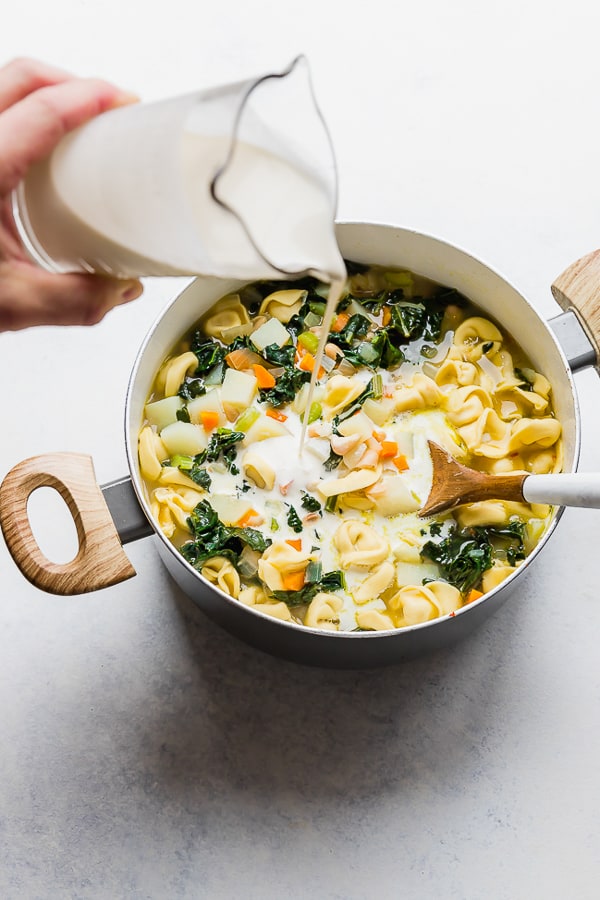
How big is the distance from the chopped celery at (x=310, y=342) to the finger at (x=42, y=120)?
4.83 feet

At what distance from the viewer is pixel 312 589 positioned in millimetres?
3207

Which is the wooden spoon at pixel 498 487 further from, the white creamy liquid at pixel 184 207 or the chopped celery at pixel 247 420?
the white creamy liquid at pixel 184 207

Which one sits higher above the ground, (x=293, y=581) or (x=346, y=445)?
(x=346, y=445)

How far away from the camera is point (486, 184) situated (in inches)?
164

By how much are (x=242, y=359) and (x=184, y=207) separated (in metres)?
1.53

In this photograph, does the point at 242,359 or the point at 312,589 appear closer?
the point at 312,589

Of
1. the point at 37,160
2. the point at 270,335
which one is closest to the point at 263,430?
the point at 270,335

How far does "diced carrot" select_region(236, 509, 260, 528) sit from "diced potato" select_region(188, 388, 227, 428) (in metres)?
0.36

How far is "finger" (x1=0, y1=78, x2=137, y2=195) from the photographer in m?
2.15

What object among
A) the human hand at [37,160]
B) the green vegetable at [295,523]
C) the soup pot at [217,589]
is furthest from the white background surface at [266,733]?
the human hand at [37,160]

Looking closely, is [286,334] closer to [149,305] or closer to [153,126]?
[149,305]

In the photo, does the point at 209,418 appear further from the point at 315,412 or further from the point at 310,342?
the point at 310,342

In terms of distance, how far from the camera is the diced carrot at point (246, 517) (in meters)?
3.30

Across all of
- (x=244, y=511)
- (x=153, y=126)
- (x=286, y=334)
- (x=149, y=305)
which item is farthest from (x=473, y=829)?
(x=153, y=126)
